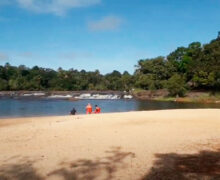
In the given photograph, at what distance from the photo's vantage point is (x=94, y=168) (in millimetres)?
7953

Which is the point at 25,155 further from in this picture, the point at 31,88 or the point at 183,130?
the point at 31,88

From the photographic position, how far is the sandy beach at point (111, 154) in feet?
24.4

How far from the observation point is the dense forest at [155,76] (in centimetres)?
7350

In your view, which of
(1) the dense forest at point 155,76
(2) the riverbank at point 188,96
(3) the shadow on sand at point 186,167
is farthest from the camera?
(1) the dense forest at point 155,76

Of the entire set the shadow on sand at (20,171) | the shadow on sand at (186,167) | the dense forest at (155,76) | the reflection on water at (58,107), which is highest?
the dense forest at (155,76)

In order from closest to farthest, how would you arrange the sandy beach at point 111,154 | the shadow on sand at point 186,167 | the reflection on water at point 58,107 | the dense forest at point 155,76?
1. the shadow on sand at point 186,167
2. the sandy beach at point 111,154
3. the reflection on water at point 58,107
4. the dense forest at point 155,76

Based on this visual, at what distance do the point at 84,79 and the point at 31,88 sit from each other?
2428cm

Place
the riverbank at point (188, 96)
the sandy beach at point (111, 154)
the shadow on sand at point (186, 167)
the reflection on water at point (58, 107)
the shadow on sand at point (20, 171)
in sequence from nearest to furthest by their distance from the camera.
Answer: the shadow on sand at point (186, 167) < the shadow on sand at point (20, 171) < the sandy beach at point (111, 154) < the reflection on water at point (58, 107) < the riverbank at point (188, 96)

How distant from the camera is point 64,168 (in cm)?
794

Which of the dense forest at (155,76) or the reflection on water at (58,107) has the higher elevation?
the dense forest at (155,76)

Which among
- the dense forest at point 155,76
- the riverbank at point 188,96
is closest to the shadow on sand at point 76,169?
the riverbank at point 188,96

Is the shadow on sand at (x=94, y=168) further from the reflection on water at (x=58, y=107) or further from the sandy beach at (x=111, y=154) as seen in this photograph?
the reflection on water at (x=58, y=107)

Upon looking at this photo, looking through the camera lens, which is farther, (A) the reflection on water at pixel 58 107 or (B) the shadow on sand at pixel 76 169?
(A) the reflection on water at pixel 58 107

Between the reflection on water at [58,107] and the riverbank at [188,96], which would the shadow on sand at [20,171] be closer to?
the reflection on water at [58,107]
